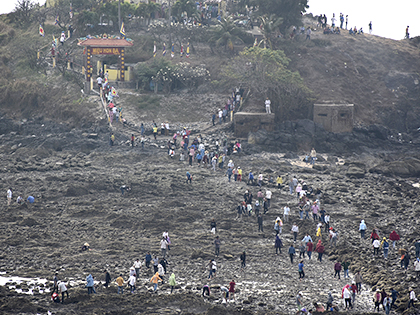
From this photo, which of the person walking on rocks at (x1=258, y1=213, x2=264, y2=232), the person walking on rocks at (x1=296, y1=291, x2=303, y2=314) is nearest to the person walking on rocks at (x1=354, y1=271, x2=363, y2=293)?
the person walking on rocks at (x1=296, y1=291, x2=303, y2=314)

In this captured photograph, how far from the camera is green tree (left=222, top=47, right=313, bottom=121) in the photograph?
165 feet

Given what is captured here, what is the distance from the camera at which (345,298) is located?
894 inches

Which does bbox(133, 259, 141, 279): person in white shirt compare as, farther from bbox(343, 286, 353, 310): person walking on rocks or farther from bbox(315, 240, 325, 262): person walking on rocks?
bbox(343, 286, 353, 310): person walking on rocks

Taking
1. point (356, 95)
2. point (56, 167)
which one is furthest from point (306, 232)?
point (356, 95)

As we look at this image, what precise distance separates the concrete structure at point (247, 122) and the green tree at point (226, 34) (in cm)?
1213

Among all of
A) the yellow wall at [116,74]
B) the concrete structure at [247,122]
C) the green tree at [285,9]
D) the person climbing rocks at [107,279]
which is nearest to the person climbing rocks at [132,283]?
the person climbing rocks at [107,279]

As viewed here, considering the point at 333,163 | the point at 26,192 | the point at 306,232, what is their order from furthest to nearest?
the point at 333,163, the point at 26,192, the point at 306,232

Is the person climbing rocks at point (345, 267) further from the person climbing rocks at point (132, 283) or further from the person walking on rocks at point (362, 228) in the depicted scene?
the person climbing rocks at point (132, 283)

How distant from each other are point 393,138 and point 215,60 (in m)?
17.0

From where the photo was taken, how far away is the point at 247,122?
47.3 metres

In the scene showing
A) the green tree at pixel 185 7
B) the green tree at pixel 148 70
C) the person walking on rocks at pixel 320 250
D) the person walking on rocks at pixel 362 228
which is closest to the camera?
the person walking on rocks at pixel 320 250

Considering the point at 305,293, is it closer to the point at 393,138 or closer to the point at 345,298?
the point at 345,298

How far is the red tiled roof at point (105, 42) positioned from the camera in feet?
171

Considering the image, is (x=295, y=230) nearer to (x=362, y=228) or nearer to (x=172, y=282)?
(x=362, y=228)
